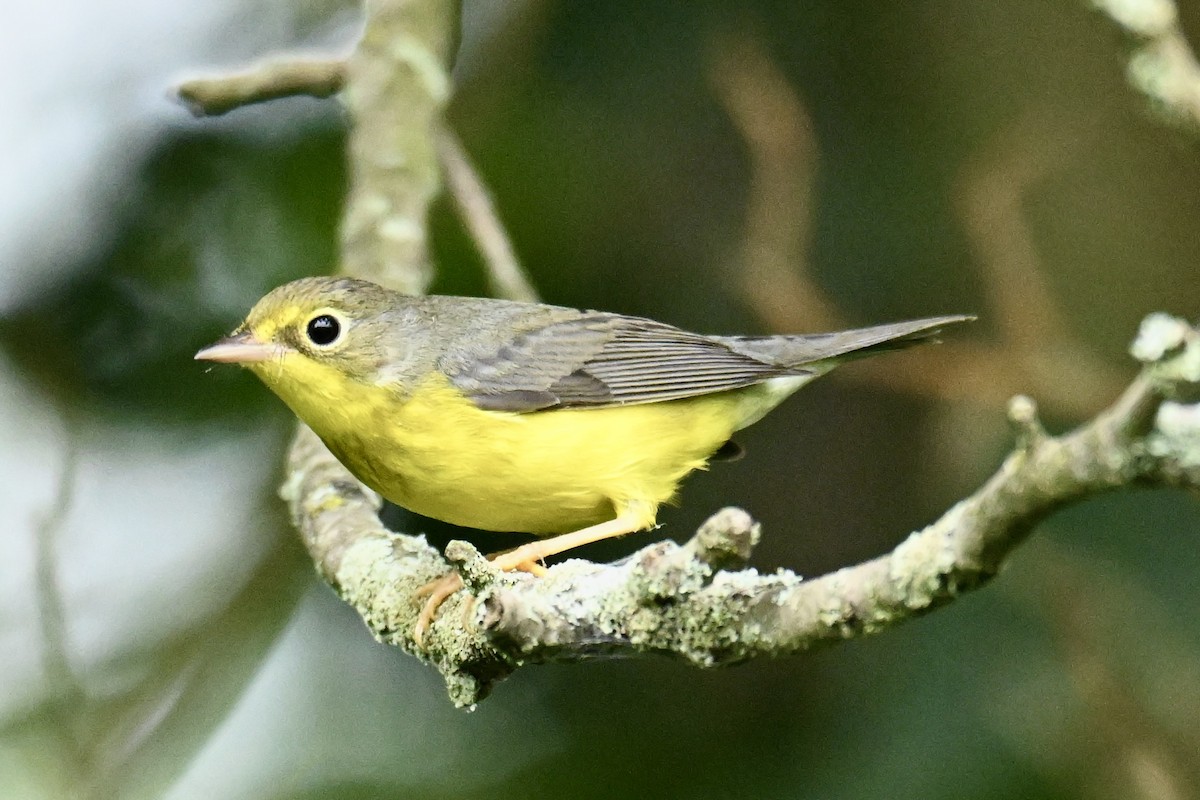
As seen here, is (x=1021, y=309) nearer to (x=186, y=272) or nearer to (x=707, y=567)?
(x=707, y=567)

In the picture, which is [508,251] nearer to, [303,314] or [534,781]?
[303,314]

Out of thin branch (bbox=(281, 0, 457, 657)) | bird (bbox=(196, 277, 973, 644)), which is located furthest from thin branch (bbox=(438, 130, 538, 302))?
bird (bbox=(196, 277, 973, 644))

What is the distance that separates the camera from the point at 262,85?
5.09m

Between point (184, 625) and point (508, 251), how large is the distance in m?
2.02

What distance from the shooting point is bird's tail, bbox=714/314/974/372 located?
446 centimetres

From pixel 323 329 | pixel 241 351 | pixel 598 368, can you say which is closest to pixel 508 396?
pixel 598 368

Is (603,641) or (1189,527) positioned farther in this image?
(1189,527)

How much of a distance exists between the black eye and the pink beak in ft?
0.41

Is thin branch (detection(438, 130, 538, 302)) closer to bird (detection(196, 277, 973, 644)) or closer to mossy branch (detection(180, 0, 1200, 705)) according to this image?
mossy branch (detection(180, 0, 1200, 705))

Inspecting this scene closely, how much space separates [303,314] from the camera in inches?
164

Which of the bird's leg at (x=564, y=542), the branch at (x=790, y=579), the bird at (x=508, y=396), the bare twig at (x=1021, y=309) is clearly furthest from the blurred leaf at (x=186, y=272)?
the bare twig at (x=1021, y=309)

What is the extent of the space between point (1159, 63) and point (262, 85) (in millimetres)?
3938

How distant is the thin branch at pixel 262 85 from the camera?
5055mm

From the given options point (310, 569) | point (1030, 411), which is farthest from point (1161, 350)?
point (310, 569)
